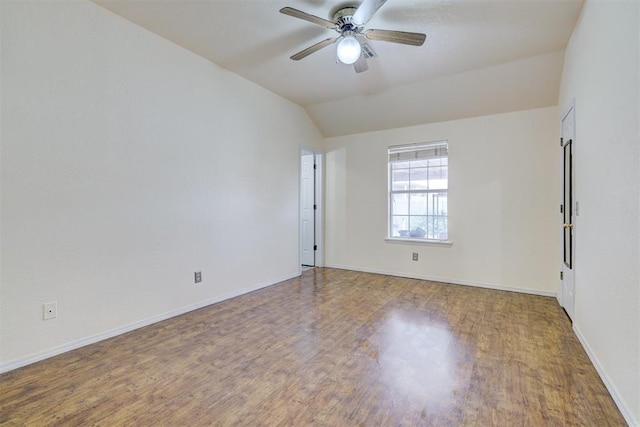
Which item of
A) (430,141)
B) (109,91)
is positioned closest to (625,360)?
(430,141)

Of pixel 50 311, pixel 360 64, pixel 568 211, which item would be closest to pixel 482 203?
pixel 568 211

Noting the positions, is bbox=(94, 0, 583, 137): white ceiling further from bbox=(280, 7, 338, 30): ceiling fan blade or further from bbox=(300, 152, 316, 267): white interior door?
bbox=(300, 152, 316, 267): white interior door

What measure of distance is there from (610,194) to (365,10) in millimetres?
2026

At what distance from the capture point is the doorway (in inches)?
220

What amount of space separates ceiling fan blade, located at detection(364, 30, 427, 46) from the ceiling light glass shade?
5.3 inches

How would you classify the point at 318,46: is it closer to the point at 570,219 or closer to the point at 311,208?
the point at 570,219

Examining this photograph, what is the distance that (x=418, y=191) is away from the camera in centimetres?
481

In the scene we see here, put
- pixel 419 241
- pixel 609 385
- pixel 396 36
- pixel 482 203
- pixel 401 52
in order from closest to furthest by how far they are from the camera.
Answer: pixel 609 385 → pixel 396 36 → pixel 401 52 → pixel 482 203 → pixel 419 241

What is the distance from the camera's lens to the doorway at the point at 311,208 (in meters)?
5.59

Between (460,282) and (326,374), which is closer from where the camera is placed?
(326,374)

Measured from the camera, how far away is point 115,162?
268cm

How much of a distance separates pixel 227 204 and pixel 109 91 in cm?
162

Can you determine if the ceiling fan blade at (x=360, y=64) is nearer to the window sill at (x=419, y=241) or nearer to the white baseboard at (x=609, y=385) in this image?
the window sill at (x=419, y=241)

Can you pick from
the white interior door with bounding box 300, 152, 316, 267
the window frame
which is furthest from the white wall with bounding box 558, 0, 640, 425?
the white interior door with bounding box 300, 152, 316, 267
